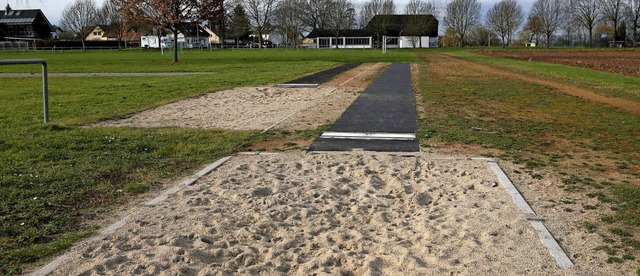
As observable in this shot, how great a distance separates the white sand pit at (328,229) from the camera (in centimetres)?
423

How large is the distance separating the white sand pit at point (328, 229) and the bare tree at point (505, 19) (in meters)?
109

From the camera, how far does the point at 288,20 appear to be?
109m

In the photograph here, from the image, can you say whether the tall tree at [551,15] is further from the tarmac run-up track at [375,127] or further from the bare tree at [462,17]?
the tarmac run-up track at [375,127]

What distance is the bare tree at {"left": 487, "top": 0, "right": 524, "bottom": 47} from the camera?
10919 cm

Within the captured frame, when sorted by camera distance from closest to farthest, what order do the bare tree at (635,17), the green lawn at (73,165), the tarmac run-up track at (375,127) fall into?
the green lawn at (73,165), the tarmac run-up track at (375,127), the bare tree at (635,17)

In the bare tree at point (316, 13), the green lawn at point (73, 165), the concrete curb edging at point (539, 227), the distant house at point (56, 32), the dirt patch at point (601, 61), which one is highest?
the bare tree at point (316, 13)

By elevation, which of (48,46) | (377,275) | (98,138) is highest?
(48,46)

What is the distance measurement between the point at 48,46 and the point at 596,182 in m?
98.6

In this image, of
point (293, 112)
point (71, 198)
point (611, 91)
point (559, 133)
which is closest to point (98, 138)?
point (71, 198)

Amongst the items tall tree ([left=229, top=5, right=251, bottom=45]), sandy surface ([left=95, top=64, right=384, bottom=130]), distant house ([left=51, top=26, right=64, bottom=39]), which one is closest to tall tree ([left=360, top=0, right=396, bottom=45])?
tall tree ([left=229, top=5, right=251, bottom=45])

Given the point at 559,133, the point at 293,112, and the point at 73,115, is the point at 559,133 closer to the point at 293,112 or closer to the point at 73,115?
the point at 293,112

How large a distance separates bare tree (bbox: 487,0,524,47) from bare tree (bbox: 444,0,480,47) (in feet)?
10.4

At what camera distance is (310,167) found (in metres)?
7.39

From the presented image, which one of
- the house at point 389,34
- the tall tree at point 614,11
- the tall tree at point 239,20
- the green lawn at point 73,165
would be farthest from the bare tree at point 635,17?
the green lawn at point 73,165
